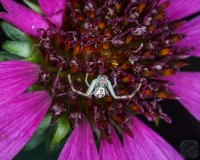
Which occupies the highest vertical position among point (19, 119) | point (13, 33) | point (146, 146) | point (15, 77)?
point (13, 33)

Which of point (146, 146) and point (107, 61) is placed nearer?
point (107, 61)

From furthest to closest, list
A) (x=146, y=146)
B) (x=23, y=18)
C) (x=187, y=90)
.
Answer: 1. (x=187, y=90)
2. (x=146, y=146)
3. (x=23, y=18)

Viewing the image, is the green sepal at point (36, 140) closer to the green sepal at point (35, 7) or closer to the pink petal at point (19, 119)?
the pink petal at point (19, 119)

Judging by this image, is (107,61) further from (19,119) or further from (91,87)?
(19,119)

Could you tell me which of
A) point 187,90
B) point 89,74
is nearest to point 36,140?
point 89,74

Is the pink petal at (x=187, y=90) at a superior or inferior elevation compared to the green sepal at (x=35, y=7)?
inferior

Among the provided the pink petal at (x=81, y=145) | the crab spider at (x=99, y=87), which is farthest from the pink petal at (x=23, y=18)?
the pink petal at (x=81, y=145)

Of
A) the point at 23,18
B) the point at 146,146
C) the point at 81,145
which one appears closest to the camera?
the point at 23,18
